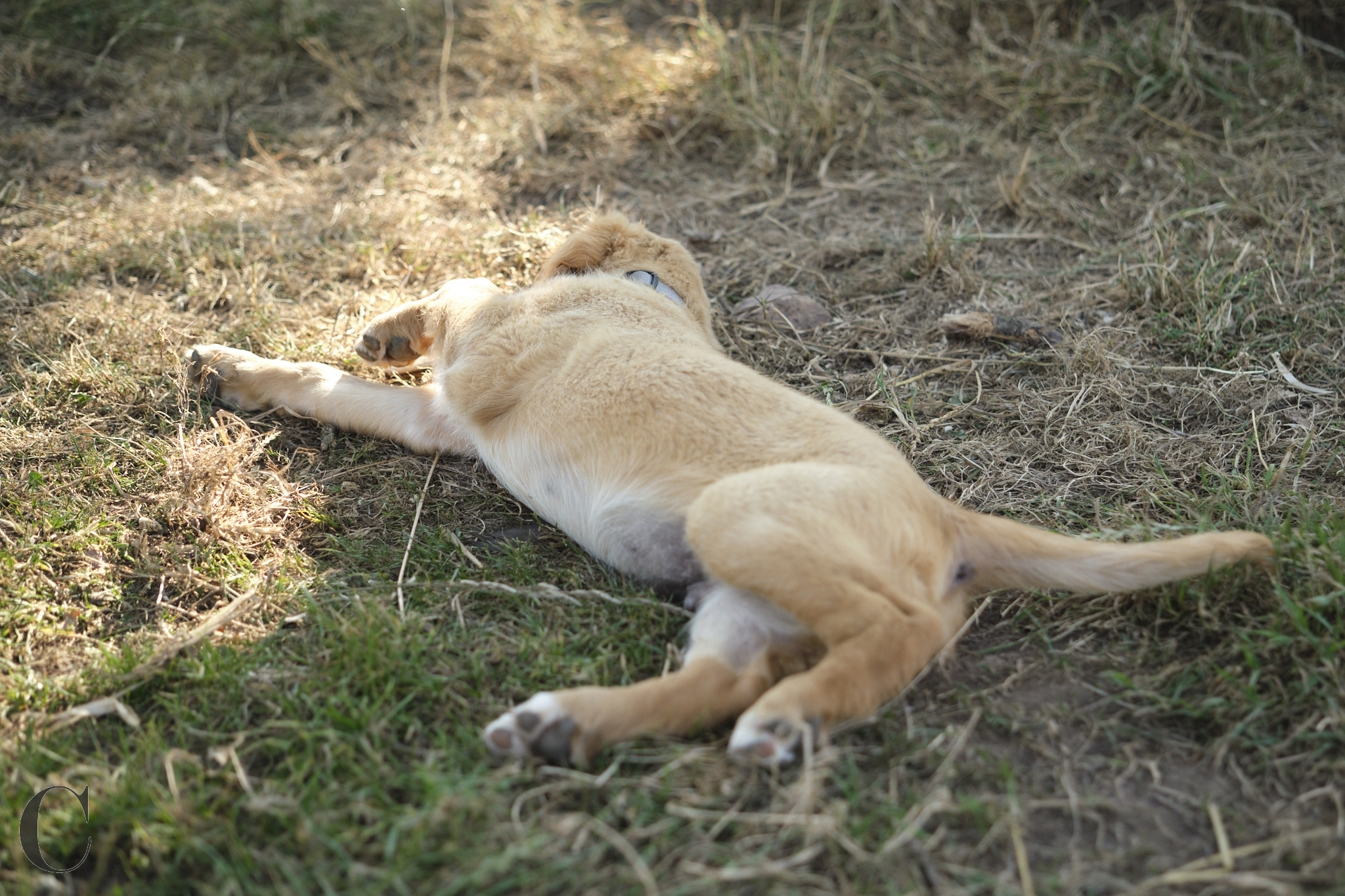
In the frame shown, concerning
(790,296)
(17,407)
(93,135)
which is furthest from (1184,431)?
(93,135)

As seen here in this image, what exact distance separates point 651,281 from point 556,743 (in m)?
2.09

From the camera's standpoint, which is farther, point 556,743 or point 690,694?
point 690,694

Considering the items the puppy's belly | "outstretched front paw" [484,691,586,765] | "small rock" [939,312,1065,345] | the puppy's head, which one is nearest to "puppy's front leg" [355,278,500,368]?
the puppy's head

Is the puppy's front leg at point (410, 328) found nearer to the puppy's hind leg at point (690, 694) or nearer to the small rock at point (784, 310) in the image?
the small rock at point (784, 310)

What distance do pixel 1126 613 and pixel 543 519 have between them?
1.85 m

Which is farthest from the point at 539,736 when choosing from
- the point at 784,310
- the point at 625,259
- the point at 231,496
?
the point at 784,310

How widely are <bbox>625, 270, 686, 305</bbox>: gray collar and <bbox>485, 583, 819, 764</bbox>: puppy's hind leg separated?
1494mm

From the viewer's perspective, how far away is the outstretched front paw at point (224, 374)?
3.57 meters

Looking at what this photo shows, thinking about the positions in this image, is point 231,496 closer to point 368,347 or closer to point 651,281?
point 368,347

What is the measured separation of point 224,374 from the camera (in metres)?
3.57

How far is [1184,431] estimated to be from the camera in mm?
3590

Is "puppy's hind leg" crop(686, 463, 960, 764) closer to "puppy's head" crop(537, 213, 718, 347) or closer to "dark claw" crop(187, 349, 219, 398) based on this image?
A: "puppy's head" crop(537, 213, 718, 347)

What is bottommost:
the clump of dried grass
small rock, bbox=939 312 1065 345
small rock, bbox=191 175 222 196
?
the clump of dried grass

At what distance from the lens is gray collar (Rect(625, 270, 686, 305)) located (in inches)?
145
